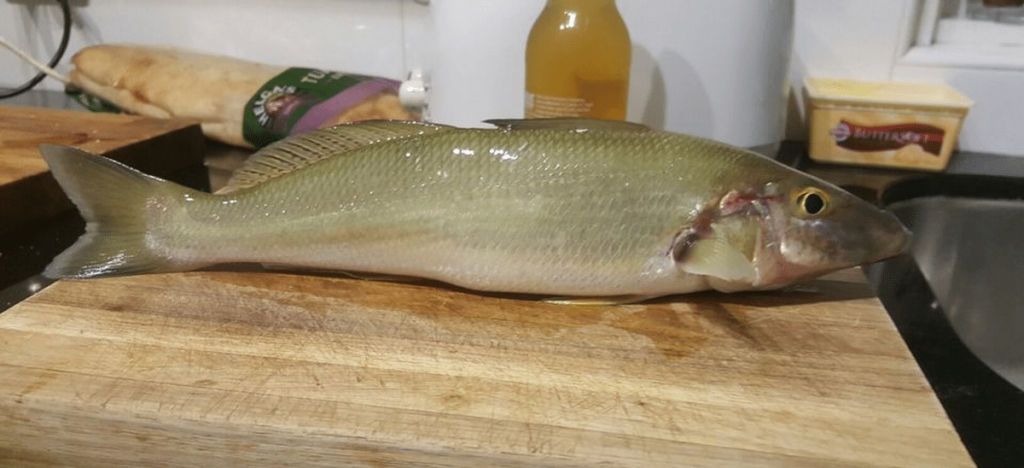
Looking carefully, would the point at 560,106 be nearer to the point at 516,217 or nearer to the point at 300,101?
the point at 516,217

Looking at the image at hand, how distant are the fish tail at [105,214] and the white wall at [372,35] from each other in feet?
1.39

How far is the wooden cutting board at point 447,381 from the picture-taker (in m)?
0.52

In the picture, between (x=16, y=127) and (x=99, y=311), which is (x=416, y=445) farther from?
(x=16, y=127)

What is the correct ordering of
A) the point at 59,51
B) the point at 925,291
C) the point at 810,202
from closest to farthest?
the point at 810,202 → the point at 925,291 → the point at 59,51

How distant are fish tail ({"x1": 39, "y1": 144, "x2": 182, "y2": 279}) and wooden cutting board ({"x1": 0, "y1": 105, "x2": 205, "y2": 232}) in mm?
205

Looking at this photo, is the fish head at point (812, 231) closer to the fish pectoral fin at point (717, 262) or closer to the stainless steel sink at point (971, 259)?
the fish pectoral fin at point (717, 262)

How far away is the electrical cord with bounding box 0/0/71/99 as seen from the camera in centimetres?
142

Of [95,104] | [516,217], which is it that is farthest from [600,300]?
[95,104]

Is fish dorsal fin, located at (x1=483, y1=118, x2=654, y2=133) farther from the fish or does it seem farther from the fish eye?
the fish eye

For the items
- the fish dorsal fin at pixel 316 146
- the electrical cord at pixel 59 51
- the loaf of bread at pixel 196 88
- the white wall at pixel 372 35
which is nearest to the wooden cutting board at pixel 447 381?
the fish dorsal fin at pixel 316 146

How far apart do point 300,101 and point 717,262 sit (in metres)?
0.75

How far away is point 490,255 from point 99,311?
13.4 inches

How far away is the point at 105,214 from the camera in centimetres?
73

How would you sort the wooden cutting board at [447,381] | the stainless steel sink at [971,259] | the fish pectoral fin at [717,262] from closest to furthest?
the wooden cutting board at [447,381] < the fish pectoral fin at [717,262] < the stainless steel sink at [971,259]
